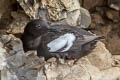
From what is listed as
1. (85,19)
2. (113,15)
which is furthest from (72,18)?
(113,15)

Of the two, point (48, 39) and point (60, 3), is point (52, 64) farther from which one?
point (60, 3)

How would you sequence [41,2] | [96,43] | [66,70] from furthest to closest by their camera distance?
1. [41,2]
2. [96,43]
3. [66,70]

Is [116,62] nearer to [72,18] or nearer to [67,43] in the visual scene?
[67,43]

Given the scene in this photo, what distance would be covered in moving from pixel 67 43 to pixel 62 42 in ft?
0.24

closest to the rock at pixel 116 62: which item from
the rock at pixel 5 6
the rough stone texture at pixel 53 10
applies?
the rough stone texture at pixel 53 10

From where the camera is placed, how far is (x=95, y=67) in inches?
144

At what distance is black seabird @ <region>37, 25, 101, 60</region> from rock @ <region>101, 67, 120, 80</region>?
0.38 metres

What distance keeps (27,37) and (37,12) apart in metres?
0.78

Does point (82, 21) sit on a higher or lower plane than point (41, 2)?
lower

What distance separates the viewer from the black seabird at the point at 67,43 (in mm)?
3727

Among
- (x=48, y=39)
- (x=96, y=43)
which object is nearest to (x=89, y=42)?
(x=96, y=43)

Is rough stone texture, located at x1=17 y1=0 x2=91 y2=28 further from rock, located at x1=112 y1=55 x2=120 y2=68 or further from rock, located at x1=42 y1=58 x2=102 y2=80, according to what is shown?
rock, located at x1=42 y1=58 x2=102 y2=80

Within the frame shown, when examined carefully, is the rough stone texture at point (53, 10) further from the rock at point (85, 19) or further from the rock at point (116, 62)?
the rock at point (116, 62)

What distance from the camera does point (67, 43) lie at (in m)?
3.81
